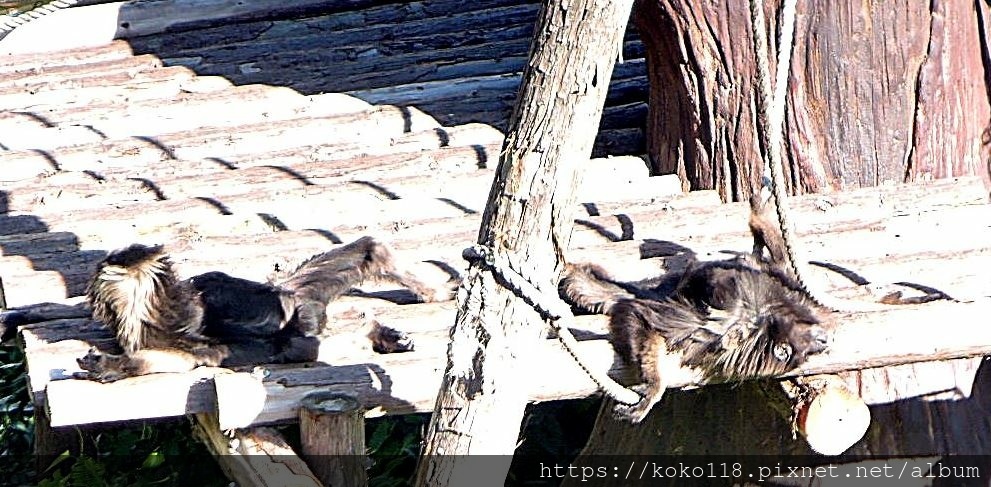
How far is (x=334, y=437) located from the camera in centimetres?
395

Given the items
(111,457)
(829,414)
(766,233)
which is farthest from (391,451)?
(829,414)

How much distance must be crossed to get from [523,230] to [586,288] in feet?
3.92

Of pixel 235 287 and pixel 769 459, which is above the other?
pixel 235 287

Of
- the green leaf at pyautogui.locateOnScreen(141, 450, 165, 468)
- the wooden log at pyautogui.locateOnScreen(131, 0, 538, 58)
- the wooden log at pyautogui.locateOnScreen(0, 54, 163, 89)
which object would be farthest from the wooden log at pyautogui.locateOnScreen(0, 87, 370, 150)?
the green leaf at pyautogui.locateOnScreen(141, 450, 165, 468)

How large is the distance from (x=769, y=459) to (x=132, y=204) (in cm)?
296

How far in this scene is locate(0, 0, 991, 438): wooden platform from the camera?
3.96 m

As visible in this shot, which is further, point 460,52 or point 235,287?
point 460,52

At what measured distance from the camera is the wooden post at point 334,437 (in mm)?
3805

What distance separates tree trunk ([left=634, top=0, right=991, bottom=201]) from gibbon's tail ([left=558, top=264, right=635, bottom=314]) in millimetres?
1187

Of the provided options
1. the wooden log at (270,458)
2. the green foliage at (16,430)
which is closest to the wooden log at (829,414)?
the wooden log at (270,458)

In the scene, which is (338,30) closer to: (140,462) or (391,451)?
(391,451)

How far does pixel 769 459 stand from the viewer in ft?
18.7

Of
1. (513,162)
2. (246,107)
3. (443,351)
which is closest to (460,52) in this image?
(246,107)

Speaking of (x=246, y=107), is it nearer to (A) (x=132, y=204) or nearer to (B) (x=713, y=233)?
(A) (x=132, y=204)
